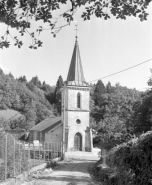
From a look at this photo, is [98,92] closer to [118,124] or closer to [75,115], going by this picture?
[75,115]

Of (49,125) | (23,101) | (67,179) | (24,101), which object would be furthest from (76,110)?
(23,101)

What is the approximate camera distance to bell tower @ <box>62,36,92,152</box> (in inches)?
1750

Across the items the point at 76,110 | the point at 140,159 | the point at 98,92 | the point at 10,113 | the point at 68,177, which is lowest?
the point at 68,177

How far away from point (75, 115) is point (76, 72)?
7.40 metres

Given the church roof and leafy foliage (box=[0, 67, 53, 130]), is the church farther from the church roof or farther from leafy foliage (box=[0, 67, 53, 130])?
leafy foliage (box=[0, 67, 53, 130])

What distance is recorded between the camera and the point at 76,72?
46562 mm

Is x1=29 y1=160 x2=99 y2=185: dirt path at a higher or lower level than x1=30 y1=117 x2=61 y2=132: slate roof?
lower

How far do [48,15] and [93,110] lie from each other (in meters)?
75.4

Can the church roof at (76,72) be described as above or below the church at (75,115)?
above

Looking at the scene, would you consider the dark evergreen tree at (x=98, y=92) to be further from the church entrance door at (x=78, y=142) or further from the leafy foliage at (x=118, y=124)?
the leafy foliage at (x=118, y=124)

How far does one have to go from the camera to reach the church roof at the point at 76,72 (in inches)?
1827

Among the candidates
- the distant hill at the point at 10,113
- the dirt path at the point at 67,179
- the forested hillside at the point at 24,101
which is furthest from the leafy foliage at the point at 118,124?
the distant hill at the point at 10,113

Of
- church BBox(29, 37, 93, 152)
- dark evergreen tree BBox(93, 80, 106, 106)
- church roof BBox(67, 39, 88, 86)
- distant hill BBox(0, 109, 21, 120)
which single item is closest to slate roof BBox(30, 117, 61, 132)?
church BBox(29, 37, 93, 152)

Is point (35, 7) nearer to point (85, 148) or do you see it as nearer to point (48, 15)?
point (48, 15)
